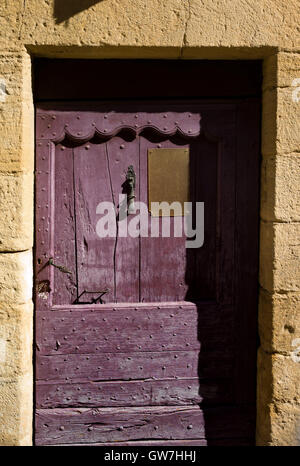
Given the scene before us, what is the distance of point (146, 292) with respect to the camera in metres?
3.06

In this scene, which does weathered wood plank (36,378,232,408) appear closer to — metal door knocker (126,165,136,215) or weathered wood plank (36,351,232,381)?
weathered wood plank (36,351,232,381)

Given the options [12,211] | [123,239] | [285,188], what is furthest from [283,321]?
[12,211]

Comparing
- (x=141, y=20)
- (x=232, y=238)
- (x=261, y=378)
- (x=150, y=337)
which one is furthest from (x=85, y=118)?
(x=261, y=378)

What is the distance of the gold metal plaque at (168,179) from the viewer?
3004 mm

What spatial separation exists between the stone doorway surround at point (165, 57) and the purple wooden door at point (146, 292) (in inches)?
5.4

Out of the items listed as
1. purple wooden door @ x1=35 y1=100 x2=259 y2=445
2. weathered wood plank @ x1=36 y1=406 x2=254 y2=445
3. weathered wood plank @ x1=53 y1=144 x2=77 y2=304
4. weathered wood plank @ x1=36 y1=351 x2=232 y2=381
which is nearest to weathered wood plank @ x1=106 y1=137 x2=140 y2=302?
purple wooden door @ x1=35 y1=100 x2=259 y2=445

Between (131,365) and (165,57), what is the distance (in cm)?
178

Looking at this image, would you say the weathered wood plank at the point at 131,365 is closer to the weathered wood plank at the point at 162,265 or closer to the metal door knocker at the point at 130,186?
the weathered wood plank at the point at 162,265

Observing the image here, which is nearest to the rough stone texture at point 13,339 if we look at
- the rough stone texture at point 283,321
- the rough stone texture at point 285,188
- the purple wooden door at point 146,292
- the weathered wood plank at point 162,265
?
the purple wooden door at point 146,292

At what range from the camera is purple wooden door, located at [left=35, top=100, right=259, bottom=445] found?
299 cm

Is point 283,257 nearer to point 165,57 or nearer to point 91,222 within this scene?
point 91,222

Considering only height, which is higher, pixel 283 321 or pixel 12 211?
pixel 12 211
